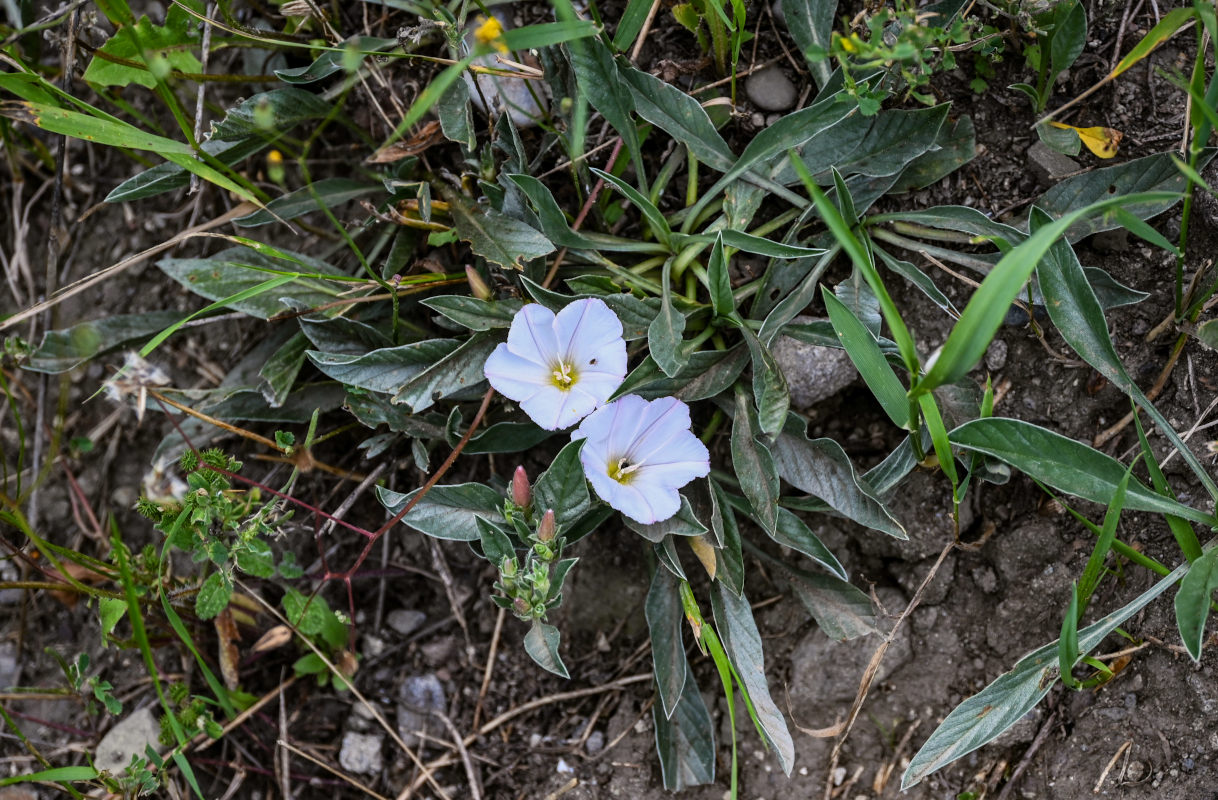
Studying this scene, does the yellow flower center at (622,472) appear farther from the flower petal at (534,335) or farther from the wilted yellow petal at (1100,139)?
the wilted yellow petal at (1100,139)

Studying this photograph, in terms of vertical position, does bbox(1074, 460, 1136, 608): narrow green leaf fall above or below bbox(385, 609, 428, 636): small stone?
above

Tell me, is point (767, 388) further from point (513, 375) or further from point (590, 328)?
point (513, 375)

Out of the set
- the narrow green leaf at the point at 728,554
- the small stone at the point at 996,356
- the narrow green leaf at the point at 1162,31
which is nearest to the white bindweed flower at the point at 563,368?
the narrow green leaf at the point at 728,554

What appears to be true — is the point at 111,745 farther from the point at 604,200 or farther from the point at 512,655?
the point at 604,200

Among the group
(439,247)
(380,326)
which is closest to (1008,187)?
(439,247)

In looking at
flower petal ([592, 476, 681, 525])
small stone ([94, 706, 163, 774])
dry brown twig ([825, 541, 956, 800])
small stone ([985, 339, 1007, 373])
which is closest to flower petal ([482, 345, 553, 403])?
flower petal ([592, 476, 681, 525])

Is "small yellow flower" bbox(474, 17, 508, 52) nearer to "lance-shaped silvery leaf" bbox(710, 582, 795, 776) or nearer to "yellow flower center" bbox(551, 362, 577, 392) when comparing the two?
"yellow flower center" bbox(551, 362, 577, 392)

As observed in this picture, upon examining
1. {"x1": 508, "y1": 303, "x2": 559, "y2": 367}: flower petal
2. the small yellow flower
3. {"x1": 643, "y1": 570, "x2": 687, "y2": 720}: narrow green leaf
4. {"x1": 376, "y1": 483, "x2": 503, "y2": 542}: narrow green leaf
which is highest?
the small yellow flower

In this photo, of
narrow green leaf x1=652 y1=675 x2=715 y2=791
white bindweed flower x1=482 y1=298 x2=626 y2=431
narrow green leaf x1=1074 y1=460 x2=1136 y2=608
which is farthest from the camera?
narrow green leaf x1=652 y1=675 x2=715 y2=791
